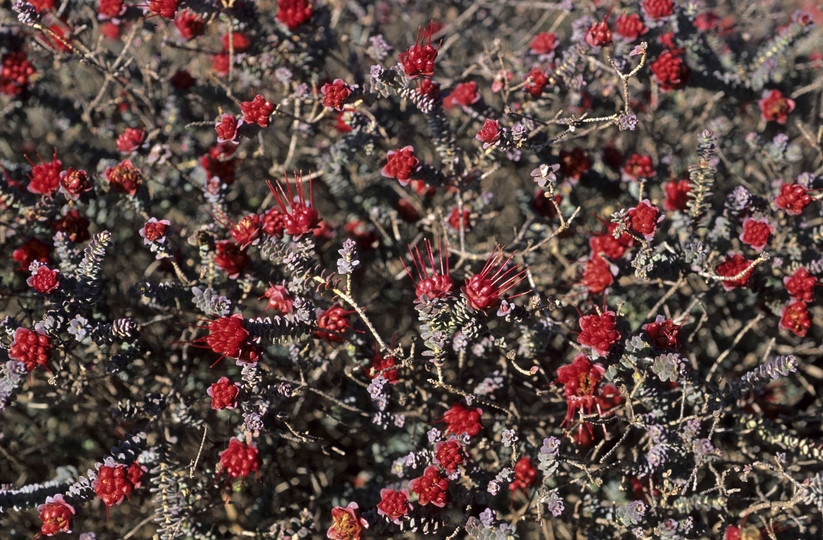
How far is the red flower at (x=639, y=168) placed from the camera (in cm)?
282

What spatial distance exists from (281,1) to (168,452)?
1842mm

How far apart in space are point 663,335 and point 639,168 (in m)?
0.94

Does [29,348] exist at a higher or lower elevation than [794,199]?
higher

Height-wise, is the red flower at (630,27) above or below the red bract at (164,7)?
below

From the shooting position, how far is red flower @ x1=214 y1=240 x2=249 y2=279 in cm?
236

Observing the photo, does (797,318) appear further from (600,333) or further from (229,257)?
(229,257)

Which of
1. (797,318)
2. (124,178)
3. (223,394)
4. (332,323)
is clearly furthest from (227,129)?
(797,318)

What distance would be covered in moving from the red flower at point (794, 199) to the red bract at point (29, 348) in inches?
100

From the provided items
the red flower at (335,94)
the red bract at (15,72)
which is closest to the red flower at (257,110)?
the red flower at (335,94)

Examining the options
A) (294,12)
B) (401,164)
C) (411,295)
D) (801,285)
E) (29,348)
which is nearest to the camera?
(29,348)

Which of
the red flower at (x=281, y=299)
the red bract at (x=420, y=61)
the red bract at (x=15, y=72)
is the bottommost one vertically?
the red flower at (x=281, y=299)

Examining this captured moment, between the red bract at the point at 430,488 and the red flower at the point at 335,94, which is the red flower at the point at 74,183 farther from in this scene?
the red bract at the point at 430,488

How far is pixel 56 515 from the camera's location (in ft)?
6.86

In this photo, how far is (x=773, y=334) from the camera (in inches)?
121
